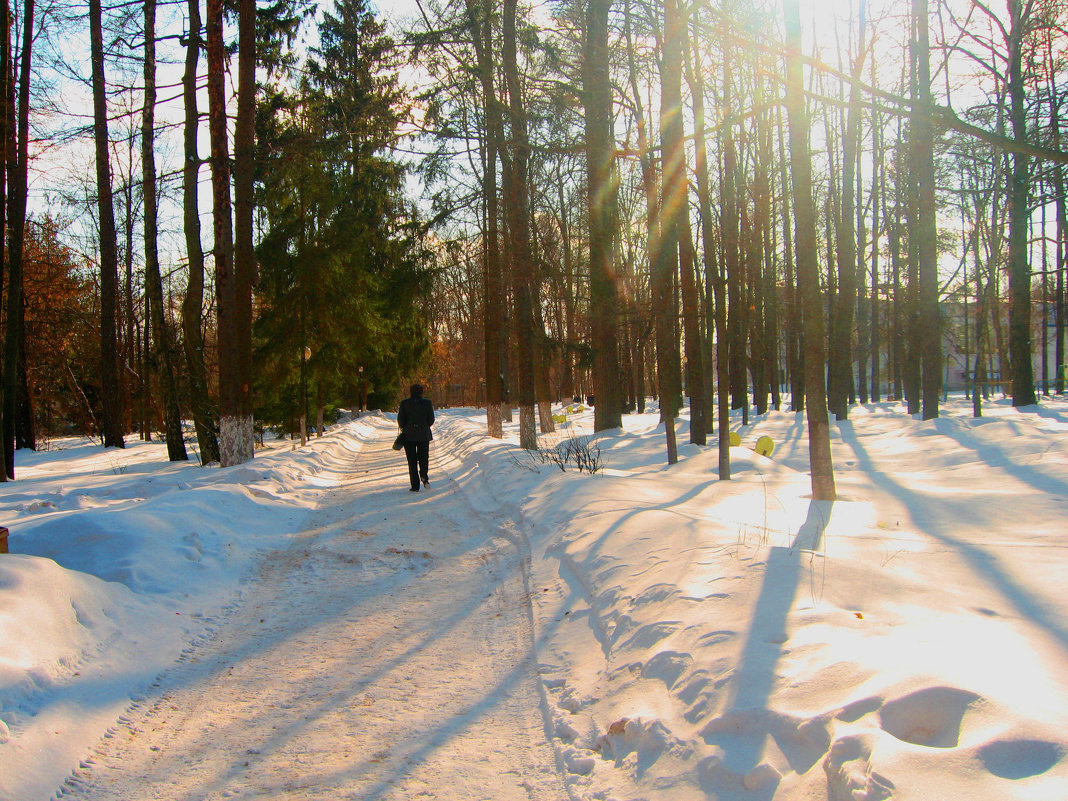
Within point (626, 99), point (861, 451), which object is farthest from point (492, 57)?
point (861, 451)

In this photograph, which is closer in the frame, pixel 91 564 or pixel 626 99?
pixel 91 564

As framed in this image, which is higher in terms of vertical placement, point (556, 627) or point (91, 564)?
point (91, 564)

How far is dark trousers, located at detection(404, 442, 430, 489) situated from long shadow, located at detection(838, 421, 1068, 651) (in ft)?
24.6

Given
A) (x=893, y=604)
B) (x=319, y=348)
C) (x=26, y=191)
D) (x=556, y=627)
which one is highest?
(x=26, y=191)

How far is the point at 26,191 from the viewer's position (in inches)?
642

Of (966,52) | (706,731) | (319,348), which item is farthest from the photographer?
(319,348)

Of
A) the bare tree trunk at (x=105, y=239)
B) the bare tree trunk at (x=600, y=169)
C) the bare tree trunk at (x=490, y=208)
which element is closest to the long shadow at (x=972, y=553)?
the bare tree trunk at (x=600, y=169)

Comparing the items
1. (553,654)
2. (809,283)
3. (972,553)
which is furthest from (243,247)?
(972,553)

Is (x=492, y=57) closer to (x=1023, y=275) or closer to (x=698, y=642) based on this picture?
(x=1023, y=275)

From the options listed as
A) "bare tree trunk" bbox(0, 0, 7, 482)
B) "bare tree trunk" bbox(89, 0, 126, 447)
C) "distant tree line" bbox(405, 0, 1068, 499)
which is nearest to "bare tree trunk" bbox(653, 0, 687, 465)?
"distant tree line" bbox(405, 0, 1068, 499)

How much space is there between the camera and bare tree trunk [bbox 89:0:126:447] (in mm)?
17375

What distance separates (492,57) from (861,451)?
45.6 feet

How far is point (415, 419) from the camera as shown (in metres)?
12.1

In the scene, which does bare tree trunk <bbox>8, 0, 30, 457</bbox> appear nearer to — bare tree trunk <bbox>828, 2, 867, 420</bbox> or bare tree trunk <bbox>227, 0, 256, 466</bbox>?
bare tree trunk <bbox>227, 0, 256, 466</bbox>
